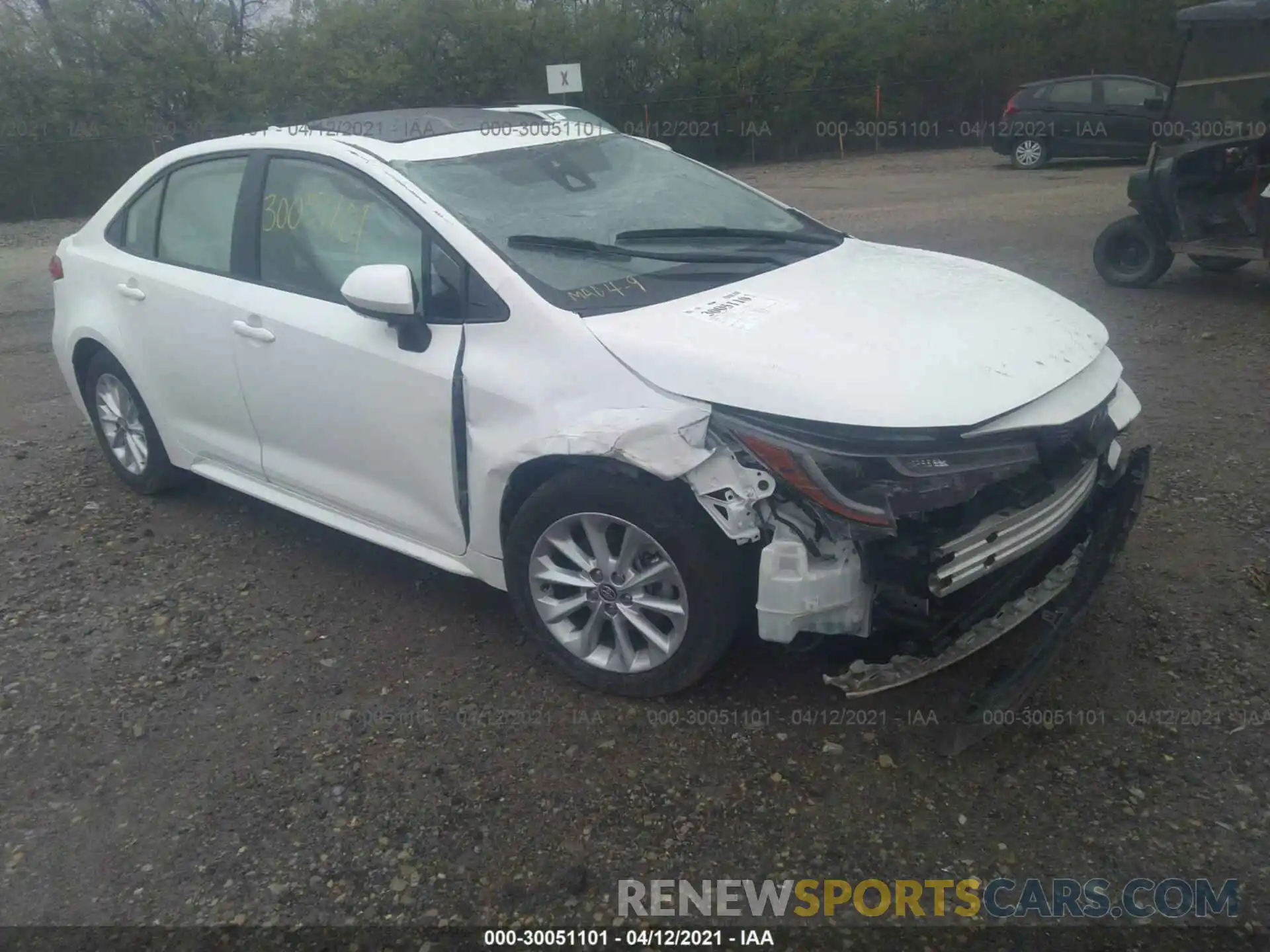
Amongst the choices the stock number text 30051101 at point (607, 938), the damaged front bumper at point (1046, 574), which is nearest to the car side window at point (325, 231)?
the damaged front bumper at point (1046, 574)

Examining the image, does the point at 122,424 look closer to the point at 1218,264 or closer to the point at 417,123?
the point at 417,123

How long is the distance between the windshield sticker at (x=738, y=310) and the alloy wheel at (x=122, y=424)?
2951 mm

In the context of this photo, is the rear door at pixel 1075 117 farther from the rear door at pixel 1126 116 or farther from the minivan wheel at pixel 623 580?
the minivan wheel at pixel 623 580

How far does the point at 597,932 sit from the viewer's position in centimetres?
262

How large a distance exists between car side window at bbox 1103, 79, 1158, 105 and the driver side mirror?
1686cm

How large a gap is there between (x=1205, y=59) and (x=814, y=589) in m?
7.22

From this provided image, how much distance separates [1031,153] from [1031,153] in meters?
0.01

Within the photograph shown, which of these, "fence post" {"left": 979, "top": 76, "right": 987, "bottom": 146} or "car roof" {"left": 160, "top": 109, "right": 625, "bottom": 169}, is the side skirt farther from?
"fence post" {"left": 979, "top": 76, "right": 987, "bottom": 146}

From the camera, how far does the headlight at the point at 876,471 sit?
284 centimetres

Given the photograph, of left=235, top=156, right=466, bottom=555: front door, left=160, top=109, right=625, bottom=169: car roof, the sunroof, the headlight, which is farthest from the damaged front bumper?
the sunroof

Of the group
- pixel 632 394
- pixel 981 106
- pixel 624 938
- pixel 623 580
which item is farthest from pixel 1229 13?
pixel 981 106

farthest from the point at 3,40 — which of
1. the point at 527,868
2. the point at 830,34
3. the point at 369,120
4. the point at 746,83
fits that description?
the point at 527,868

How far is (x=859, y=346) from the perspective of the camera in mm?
3129

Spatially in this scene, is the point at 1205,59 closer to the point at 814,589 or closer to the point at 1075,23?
the point at 814,589
